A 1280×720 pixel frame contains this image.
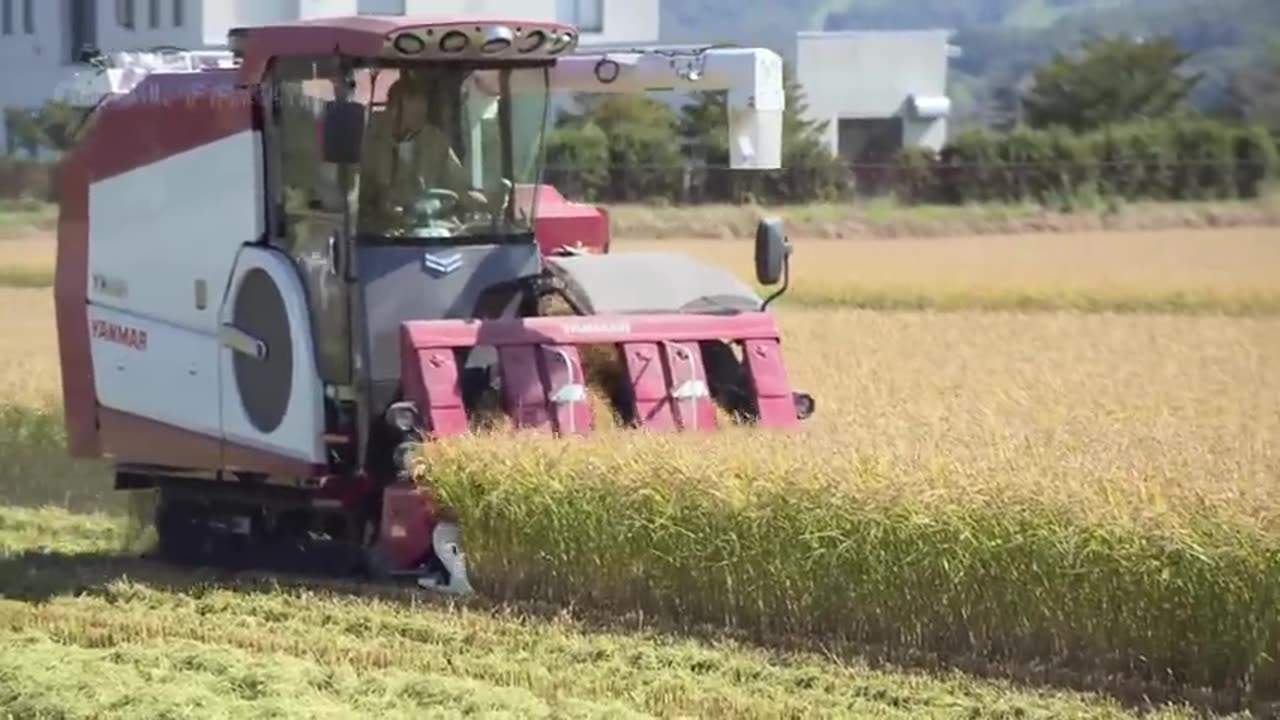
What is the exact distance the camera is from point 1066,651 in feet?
26.0

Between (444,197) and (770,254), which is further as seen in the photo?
(770,254)

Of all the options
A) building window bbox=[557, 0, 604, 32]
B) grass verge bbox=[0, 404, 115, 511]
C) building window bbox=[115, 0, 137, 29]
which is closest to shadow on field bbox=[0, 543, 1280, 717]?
grass verge bbox=[0, 404, 115, 511]

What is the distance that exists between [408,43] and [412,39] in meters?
0.02

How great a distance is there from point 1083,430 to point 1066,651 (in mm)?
2640

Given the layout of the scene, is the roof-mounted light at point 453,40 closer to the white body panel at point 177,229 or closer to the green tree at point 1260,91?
the white body panel at point 177,229

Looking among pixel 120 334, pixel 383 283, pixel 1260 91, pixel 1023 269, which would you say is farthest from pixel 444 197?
pixel 1260 91

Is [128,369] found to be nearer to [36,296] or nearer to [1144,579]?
[1144,579]

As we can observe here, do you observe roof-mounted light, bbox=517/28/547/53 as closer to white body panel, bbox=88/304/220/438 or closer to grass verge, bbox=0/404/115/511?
white body panel, bbox=88/304/220/438

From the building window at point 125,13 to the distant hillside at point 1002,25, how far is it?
6992mm

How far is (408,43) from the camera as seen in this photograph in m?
9.59

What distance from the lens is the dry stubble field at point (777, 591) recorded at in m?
7.54

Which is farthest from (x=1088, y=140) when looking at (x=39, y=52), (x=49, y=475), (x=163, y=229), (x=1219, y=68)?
(x=163, y=229)

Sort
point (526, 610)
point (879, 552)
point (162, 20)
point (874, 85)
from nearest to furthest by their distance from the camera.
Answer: point (879, 552) < point (526, 610) < point (162, 20) < point (874, 85)

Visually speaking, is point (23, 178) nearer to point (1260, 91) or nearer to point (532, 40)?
point (1260, 91)
